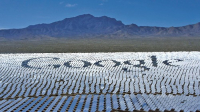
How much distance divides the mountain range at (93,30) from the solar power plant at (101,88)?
307 ft

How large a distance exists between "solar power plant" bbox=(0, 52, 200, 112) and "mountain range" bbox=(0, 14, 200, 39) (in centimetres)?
9356

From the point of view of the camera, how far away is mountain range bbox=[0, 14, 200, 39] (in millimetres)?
121000

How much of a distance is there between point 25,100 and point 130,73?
659 centimetres

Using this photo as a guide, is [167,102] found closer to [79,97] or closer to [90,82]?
[79,97]

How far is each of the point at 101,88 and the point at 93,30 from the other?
152 meters

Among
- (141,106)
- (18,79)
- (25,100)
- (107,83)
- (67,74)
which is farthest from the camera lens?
(67,74)

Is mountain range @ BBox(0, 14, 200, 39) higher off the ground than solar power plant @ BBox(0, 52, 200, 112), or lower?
higher

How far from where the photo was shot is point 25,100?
8.84m

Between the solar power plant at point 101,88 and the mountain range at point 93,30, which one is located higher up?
the mountain range at point 93,30

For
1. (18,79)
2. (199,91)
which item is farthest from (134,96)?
(18,79)

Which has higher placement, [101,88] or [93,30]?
[93,30]

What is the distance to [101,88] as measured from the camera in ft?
33.8

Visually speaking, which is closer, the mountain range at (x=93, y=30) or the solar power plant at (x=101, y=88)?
the solar power plant at (x=101, y=88)

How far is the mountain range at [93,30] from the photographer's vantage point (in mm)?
121000
